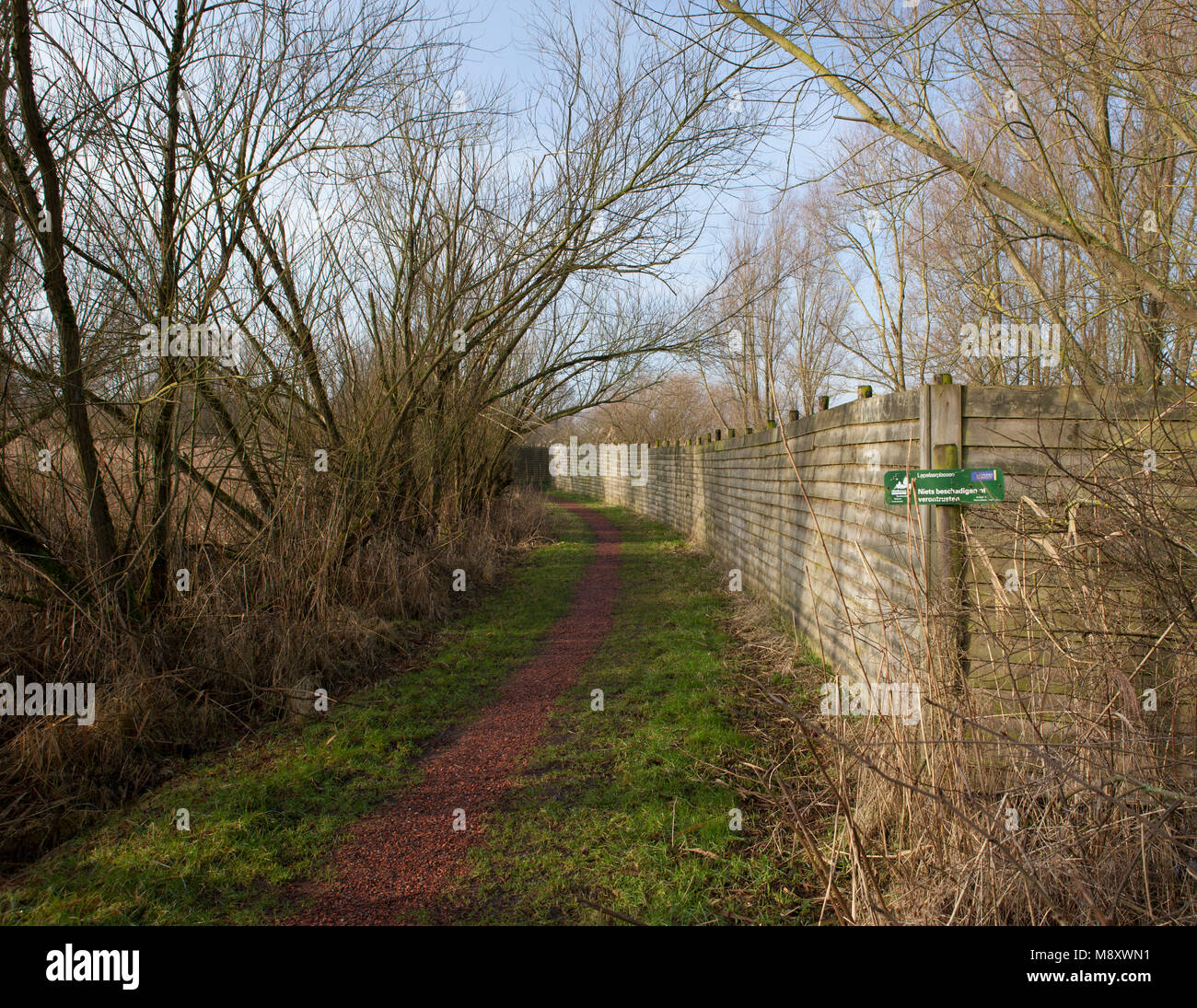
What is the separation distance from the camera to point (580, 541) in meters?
15.5

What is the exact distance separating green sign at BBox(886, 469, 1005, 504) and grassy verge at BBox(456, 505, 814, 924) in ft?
6.37

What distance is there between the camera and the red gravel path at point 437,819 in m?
3.01

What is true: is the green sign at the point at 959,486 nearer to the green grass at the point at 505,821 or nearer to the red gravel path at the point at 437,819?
the green grass at the point at 505,821

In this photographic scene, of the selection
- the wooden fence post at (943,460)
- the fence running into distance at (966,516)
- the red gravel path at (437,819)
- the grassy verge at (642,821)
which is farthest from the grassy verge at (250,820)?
the wooden fence post at (943,460)

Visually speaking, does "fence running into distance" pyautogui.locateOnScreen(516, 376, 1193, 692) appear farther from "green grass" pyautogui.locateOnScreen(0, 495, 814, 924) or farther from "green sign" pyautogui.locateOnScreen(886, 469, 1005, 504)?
"green grass" pyautogui.locateOnScreen(0, 495, 814, 924)

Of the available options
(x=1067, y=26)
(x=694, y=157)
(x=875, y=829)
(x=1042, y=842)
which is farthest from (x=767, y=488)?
(x=1042, y=842)

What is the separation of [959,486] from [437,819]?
3.39 m

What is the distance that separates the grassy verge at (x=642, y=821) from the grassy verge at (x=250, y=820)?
884mm

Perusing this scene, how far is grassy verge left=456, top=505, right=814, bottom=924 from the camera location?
2.96m

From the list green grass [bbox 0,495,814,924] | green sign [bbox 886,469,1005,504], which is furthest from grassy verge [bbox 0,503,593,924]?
green sign [bbox 886,469,1005,504]

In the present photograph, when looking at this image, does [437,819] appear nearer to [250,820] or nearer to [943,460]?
[250,820]

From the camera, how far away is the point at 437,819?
147 inches

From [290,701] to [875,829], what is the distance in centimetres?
417

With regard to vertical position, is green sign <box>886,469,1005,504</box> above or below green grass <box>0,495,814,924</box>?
above
